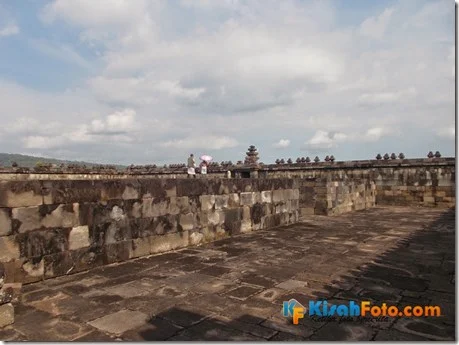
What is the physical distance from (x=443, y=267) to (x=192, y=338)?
14.4 feet

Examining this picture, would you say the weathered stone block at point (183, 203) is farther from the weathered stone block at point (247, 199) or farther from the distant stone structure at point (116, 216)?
the weathered stone block at point (247, 199)

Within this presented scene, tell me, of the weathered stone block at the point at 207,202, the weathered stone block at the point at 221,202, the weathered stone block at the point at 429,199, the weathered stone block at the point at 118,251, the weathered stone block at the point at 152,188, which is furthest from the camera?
the weathered stone block at the point at 429,199

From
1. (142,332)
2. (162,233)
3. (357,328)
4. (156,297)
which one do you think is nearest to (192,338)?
(142,332)

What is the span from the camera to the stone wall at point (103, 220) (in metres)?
4.62

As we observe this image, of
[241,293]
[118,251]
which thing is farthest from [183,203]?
[241,293]

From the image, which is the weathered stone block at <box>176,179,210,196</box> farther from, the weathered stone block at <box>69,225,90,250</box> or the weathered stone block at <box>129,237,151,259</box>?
the weathered stone block at <box>69,225,90,250</box>

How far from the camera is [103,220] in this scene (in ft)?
18.7

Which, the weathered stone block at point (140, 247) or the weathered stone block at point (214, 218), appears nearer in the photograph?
the weathered stone block at point (140, 247)

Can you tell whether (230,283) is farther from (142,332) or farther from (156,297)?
(142,332)

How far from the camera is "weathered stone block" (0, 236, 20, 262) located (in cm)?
443

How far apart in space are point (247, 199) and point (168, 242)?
2978mm

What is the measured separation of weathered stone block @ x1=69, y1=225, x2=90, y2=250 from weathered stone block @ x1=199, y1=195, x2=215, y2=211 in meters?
2.75

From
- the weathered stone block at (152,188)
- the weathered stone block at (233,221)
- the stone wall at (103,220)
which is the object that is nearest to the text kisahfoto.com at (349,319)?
the stone wall at (103,220)

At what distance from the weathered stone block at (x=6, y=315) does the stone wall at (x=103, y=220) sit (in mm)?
715
